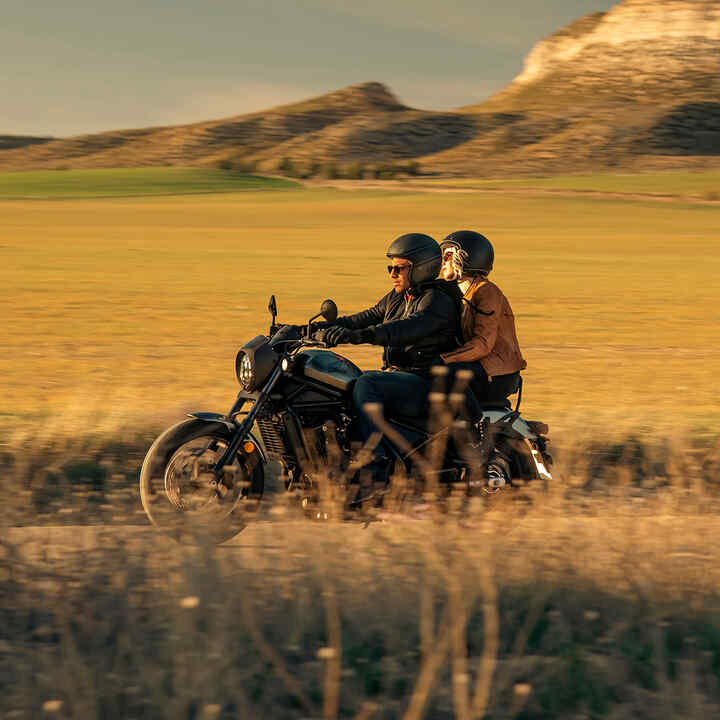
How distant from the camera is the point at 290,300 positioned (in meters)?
22.5

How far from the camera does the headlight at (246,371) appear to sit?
5625 millimetres

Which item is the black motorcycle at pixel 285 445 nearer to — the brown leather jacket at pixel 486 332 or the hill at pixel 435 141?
the brown leather jacket at pixel 486 332

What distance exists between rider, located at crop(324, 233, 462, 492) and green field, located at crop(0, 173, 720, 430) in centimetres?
354

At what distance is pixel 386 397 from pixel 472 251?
0.96 meters

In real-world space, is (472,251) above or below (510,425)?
above

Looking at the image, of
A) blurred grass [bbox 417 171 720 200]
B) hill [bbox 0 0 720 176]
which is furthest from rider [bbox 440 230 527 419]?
hill [bbox 0 0 720 176]

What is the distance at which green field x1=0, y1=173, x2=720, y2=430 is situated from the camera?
11430 millimetres

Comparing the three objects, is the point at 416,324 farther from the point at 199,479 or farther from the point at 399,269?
the point at 199,479

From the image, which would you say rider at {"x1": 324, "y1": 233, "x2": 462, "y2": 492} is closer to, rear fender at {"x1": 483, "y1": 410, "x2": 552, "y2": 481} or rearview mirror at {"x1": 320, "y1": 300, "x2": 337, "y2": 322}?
rearview mirror at {"x1": 320, "y1": 300, "x2": 337, "y2": 322}

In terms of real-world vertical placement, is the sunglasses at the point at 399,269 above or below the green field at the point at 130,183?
below

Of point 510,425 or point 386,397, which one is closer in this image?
point 386,397

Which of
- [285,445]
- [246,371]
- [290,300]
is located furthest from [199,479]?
[290,300]

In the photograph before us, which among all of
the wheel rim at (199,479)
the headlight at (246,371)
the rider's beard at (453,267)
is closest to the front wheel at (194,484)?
the wheel rim at (199,479)

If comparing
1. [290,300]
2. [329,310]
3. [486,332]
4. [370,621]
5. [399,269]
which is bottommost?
[370,621]
